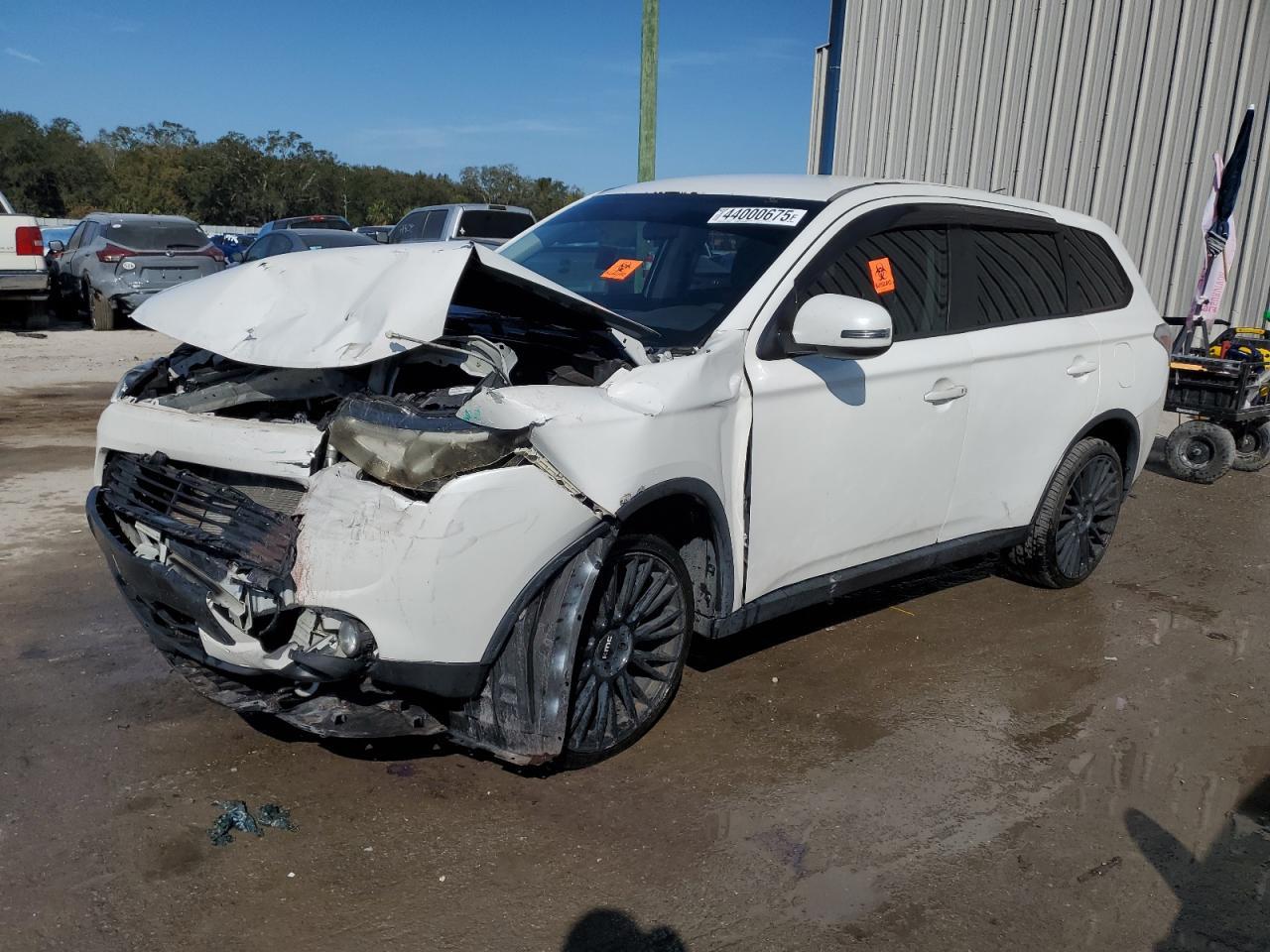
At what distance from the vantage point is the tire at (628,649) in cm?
329

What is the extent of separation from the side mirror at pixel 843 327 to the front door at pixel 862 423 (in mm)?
156

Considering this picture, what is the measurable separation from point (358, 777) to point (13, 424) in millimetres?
7066

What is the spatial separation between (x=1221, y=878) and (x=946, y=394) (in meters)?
1.96

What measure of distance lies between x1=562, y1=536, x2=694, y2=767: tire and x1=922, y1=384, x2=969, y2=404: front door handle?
1327 mm

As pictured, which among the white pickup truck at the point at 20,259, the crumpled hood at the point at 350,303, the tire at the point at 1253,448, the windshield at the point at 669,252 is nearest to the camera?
the crumpled hood at the point at 350,303

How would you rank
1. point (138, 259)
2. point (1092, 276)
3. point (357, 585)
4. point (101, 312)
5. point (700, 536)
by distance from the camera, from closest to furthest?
point (357, 585), point (700, 536), point (1092, 276), point (138, 259), point (101, 312)

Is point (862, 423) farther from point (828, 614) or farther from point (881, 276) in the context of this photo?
point (828, 614)

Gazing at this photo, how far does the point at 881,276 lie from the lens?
13.6ft

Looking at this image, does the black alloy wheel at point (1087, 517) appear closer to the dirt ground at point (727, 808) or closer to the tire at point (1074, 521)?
the tire at point (1074, 521)

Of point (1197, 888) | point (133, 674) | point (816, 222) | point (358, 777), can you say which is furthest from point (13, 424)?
point (1197, 888)

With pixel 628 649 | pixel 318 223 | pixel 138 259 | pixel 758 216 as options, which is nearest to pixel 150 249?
pixel 138 259

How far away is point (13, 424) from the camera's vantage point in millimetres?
8875

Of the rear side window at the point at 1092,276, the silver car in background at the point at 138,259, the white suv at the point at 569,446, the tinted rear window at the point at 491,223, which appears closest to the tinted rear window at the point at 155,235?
the silver car in background at the point at 138,259

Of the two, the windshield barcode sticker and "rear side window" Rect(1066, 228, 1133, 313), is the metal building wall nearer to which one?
"rear side window" Rect(1066, 228, 1133, 313)
